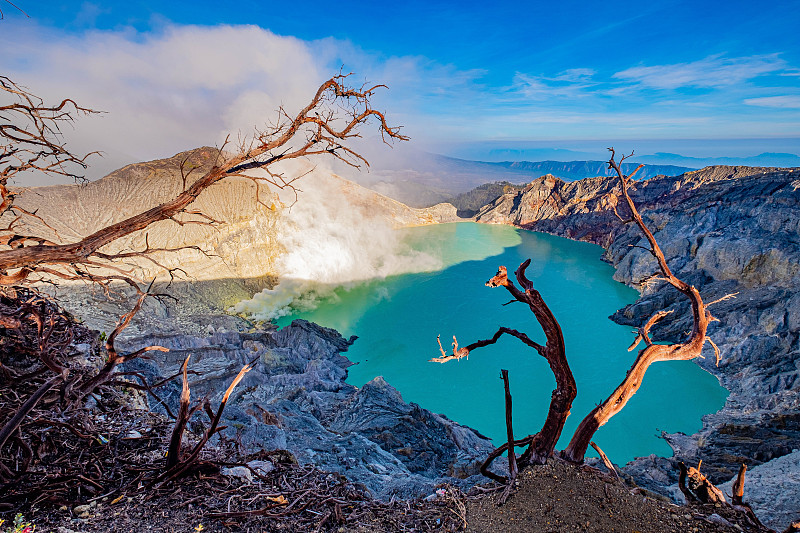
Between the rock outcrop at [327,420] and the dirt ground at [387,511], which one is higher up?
the dirt ground at [387,511]

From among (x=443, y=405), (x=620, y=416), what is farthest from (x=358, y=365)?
(x=620, y=416)

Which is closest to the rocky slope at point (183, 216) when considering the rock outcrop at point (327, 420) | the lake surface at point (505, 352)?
the lake surface at point (505, 352)

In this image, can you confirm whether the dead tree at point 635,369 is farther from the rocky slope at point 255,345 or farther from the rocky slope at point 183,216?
the rocky slope at point 183,216

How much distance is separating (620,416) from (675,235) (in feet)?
64.5

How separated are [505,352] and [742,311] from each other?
11530mm

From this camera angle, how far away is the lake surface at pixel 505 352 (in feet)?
49.1

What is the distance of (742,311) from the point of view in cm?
1814

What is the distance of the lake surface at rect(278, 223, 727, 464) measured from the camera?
1496 centimetres

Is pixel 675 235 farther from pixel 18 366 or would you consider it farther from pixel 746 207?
pixel 18 366

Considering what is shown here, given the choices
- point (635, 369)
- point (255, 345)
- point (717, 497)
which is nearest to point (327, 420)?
point (255, 345)

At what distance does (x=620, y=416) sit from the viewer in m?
15.4

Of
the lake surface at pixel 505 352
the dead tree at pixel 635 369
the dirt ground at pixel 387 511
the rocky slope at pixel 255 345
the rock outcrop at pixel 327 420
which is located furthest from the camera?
the lake surface at pixel 505 352

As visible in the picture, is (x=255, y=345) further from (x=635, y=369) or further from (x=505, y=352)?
(x=635, y=369)

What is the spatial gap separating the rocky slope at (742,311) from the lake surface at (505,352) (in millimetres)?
1187
